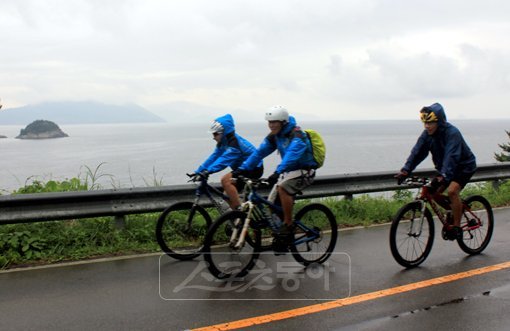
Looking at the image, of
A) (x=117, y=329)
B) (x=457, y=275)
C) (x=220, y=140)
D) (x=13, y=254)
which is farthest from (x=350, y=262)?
(x=13, y=254)

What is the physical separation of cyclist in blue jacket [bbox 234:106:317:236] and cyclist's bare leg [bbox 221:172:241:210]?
1.80ft

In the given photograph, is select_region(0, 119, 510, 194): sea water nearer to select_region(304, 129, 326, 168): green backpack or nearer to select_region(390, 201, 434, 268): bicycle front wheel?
select_region(304, 129, 326, 168): green backpack

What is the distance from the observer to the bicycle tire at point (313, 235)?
19.7 ft

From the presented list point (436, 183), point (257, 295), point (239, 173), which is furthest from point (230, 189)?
point (436, 183)

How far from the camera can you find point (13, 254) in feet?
20.0

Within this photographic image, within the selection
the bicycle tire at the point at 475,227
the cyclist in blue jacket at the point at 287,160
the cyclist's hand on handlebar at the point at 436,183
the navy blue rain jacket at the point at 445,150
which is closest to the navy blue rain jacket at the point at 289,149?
the cyclist in blue jacket at the point at 287,160

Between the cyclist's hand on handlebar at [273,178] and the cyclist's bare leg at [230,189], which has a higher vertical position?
the cyclist's hand on handlebar at [273,178]

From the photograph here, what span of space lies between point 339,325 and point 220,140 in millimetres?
3100

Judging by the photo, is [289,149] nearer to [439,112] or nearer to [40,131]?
[439,112]

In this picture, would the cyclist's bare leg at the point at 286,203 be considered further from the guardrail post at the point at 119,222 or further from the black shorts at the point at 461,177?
the guardrail post at the point at 119,222

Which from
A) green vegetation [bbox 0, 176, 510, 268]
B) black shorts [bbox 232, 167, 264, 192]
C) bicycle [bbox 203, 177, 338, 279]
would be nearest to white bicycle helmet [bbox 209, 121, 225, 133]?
black shorts [bbox 232, 167, 264, 192]

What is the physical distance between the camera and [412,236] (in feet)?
19.8

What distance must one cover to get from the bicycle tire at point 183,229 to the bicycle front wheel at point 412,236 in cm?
242

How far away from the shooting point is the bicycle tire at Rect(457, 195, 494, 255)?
6.48 m
